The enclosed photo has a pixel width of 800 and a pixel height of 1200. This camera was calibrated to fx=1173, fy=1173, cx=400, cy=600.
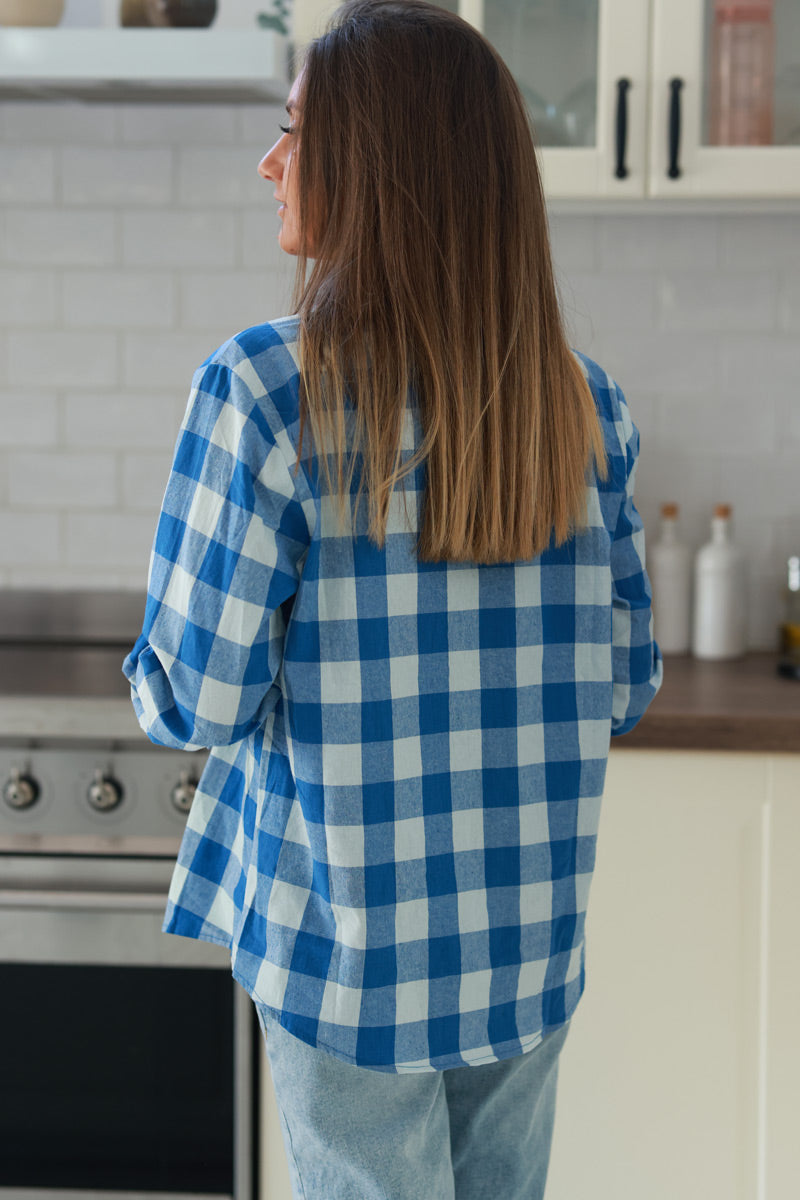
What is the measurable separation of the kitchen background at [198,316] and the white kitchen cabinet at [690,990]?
638mm

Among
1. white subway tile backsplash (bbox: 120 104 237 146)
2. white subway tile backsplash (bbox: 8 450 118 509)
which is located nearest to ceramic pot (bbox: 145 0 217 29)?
white subway tile backsplash (bbox: 120 104 237 146)

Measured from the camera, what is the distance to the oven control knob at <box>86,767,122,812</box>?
151 centimetres

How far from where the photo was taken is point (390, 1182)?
93 cm

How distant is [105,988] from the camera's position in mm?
1554

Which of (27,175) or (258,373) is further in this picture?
(27,175)

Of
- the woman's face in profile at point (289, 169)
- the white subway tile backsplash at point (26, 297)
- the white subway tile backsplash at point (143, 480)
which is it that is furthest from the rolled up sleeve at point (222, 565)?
the white subway tile backsplash at point (26, 297)

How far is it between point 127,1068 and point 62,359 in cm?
119

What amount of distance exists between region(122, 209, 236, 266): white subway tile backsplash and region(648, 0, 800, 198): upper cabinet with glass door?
76 cm

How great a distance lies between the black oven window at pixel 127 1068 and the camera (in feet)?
5.09

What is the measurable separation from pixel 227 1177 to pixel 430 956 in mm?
882

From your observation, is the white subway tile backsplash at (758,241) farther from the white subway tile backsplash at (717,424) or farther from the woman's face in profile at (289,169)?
the woman's face in profile at (289,169)

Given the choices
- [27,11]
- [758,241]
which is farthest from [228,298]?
→ [758,241]

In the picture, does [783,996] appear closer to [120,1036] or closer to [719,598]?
[719,598]

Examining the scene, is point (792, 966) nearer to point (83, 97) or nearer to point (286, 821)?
point (286, 821)
